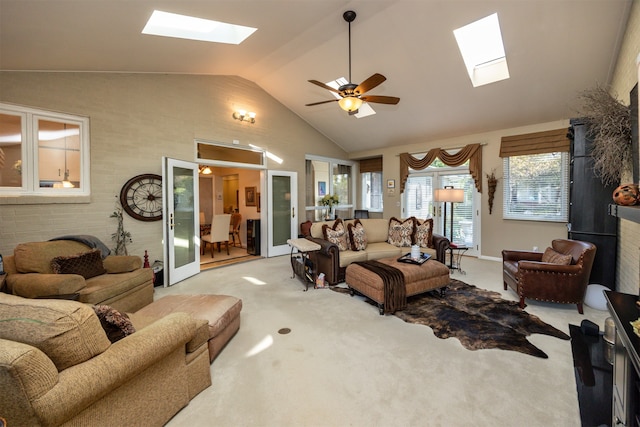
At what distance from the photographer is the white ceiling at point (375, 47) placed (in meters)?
2.82

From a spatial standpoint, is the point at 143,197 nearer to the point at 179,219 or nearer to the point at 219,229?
the point at 179,219

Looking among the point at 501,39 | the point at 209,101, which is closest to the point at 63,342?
the point at 209,101

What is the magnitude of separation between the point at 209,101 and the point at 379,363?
5.27 m

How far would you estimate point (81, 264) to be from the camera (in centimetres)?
300

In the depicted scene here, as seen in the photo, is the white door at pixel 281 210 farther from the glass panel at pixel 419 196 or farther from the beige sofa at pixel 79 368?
the beige sofa at pixel 79 368

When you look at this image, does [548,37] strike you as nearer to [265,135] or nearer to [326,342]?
[326,342]

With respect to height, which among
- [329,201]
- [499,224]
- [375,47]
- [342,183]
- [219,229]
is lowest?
[219,229]

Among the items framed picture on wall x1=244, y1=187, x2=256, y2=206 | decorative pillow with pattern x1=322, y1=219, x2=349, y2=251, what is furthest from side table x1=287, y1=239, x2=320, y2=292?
framed picture on wall x1=244, y1=187, x2=256, y2=206

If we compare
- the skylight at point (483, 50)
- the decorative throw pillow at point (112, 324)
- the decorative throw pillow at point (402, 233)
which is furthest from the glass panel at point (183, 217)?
the skylight at point (483, 50)

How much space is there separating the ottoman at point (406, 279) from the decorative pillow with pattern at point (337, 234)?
75 centimetres

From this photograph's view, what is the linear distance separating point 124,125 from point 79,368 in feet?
13.7

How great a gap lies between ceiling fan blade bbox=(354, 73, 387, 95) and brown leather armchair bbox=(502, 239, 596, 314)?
2.81 metres

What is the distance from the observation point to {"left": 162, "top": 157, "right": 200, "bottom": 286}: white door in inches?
166

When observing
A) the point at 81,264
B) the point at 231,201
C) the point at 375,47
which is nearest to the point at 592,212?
the point at 375,47
